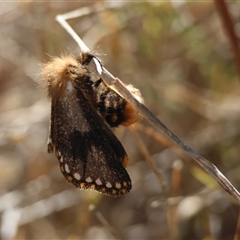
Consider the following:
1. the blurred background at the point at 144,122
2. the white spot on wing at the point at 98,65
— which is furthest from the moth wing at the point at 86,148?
the blurred background at the point at 144,122

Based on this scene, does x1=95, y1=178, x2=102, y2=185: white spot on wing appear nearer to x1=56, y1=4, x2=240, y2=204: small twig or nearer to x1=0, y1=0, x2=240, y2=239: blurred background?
→ x1=56, y1=4, x2=240, y2=204: small twig

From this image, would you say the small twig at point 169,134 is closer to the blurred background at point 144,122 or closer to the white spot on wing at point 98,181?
the white spot on wing at point 98,181

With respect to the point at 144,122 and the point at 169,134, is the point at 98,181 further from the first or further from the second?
the point at 144,122

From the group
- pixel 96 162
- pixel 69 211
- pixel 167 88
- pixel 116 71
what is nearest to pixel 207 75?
pixel 167 88

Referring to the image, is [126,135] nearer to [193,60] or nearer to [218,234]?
[193,60]

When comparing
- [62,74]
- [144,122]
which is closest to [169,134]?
[62,74]

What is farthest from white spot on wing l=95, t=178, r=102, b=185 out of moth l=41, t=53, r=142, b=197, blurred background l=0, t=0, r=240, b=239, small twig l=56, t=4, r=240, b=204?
blurred background l=0, t=0, r=240, b=239
